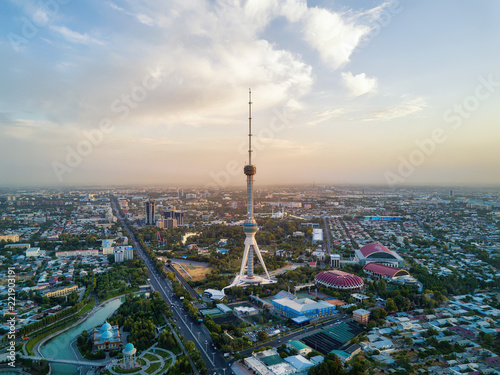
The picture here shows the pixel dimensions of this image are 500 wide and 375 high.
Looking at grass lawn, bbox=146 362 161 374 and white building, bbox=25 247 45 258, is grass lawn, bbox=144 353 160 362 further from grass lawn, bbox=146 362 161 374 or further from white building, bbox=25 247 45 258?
white building, bbox=25 247 45 258

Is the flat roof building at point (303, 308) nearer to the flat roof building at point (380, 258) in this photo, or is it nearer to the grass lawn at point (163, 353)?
the grass lawn at point (163, 353)

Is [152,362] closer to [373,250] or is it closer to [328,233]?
[373,250]

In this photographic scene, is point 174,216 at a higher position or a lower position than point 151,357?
higher

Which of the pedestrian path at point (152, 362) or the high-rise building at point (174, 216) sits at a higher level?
the high-rise building at point (174, 216)

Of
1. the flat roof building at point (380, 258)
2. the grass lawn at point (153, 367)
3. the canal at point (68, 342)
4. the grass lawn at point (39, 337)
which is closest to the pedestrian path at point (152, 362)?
the grass lawn at point (153, 367)

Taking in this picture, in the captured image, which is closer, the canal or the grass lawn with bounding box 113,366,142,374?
the grass lawn with bounding box 113,366,142,374

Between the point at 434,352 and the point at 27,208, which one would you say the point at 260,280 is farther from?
the point at 27,208

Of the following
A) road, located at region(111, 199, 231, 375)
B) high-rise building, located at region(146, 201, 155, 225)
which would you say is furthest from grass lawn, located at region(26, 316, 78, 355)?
high-rise building, located at region(146, 201, 155, 225)

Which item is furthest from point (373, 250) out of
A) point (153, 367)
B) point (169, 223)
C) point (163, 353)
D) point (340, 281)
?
point (169, 223)

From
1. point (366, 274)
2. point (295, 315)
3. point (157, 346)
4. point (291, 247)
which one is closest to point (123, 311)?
point (157, 346)

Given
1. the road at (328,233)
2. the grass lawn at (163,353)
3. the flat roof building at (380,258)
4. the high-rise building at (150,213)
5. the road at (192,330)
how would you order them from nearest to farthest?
the road at (192,330) < the grass lawn at (163,353) < the flat roof building at (380,258) < the road at (328,233) < the high-rise building at (150,213)
